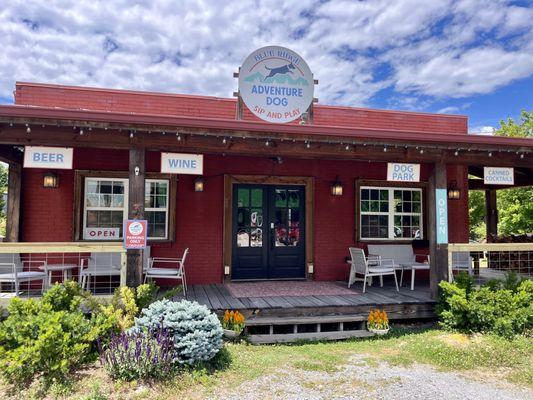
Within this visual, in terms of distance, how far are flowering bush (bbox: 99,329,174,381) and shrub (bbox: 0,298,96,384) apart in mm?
303

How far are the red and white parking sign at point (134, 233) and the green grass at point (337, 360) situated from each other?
1546 mm

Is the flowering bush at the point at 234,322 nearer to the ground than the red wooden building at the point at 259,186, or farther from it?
nearer to the ground

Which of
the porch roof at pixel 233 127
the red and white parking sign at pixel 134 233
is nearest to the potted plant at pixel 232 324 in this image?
the red and white parking sign at pixel 134 233

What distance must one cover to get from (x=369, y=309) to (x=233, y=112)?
4959 mm

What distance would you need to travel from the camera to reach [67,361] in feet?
11.7

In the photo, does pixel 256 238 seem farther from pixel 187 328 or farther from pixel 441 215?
pixel 187 328

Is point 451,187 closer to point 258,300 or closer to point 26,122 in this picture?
point 258,300

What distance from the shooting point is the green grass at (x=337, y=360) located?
3541mm

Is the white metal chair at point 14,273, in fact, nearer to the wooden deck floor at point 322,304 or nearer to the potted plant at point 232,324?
the wooden deck floor at point 322,304

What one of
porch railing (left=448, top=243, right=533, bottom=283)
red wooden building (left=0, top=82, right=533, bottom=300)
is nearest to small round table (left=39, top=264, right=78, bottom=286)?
red wooden building (left=0, top=82, right=533, bottom=300)

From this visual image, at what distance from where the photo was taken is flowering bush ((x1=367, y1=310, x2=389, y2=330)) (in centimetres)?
532

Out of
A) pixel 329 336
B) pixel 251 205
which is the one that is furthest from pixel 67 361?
pixel 251 205

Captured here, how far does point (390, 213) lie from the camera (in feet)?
26.8

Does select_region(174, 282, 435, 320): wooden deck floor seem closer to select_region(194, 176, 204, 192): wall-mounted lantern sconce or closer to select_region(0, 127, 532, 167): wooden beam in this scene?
select_region(194, 176, 204, 192): wall-mounted lantern sconce
